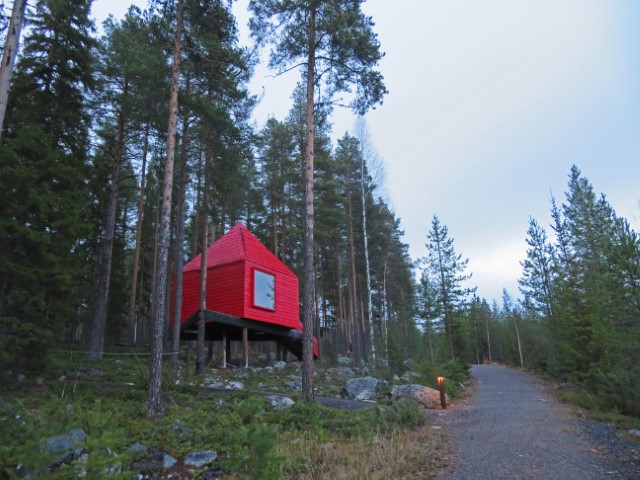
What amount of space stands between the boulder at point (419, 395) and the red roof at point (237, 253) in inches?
343

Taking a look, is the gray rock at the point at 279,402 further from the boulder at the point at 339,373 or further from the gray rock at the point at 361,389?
the boulder at the point at 339,373

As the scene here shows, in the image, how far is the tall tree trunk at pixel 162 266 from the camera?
9.34 meters

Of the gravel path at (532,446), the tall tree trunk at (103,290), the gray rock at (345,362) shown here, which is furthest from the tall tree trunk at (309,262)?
the gray rock at (345,362)

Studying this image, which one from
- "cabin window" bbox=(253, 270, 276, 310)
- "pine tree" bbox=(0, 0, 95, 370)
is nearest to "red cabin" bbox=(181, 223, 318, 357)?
"cabin window" bbox=(253, 270, 276, 310)

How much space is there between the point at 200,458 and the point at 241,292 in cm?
1198

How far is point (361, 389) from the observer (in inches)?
582

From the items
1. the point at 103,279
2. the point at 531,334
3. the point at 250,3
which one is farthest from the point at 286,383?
the point at 531,334

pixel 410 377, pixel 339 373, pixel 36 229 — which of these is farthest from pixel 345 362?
pixel 36 229

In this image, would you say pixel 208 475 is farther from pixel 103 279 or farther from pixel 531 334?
pixel 531 334

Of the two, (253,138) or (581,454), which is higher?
(253,138)

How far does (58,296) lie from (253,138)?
8.64m

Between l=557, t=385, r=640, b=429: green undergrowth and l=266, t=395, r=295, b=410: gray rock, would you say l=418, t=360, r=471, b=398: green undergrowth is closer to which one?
l=557, t=385, r=640, b=429: green undergrowth

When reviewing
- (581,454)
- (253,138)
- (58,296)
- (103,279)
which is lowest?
(581,454)

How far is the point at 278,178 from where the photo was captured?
26344 millimetres
